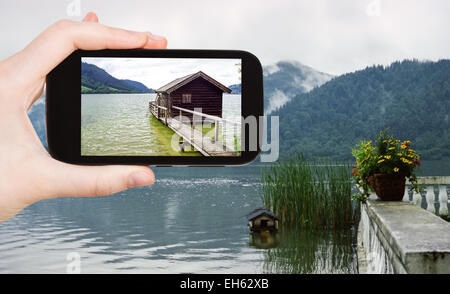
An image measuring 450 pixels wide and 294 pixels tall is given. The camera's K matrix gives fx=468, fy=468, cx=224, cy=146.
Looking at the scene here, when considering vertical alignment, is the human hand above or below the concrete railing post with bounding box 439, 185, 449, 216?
above

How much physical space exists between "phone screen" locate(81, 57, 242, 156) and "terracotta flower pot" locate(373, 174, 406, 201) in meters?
4.34

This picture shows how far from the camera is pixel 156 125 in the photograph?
80.5 inches

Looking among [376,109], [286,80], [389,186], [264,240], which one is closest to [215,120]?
[389,186]

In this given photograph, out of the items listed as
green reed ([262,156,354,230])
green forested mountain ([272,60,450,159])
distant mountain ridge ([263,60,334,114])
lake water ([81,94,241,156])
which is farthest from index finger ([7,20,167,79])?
distant mountain ridge ([263,60,334,114])

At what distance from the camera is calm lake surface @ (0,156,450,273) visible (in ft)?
41.8

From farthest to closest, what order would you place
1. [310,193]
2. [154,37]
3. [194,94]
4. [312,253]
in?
1. [312,253]
2. [310,193]
3. [194,94]
4. [154,37]

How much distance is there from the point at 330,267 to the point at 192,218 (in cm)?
1843

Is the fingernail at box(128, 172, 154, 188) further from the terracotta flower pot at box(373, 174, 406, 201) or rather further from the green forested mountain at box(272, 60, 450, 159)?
the green forested mountain at box(272, 60, 450, 159)

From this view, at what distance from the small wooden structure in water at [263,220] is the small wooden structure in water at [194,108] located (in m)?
9.91

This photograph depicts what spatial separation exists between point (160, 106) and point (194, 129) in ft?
0.68

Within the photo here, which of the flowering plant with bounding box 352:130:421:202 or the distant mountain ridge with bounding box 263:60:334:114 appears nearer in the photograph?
the flowering plant with bounding box 352:130:421:202

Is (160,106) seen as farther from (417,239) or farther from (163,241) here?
(163,241)

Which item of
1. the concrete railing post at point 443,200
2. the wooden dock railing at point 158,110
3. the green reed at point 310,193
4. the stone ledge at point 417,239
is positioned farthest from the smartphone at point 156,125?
the green reed at point 310,193

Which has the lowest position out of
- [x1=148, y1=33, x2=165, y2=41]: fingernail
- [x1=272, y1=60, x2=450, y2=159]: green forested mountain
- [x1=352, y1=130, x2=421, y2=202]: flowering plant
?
[x1=352, y1=130, x2=421, y2=202]: flowering plant
